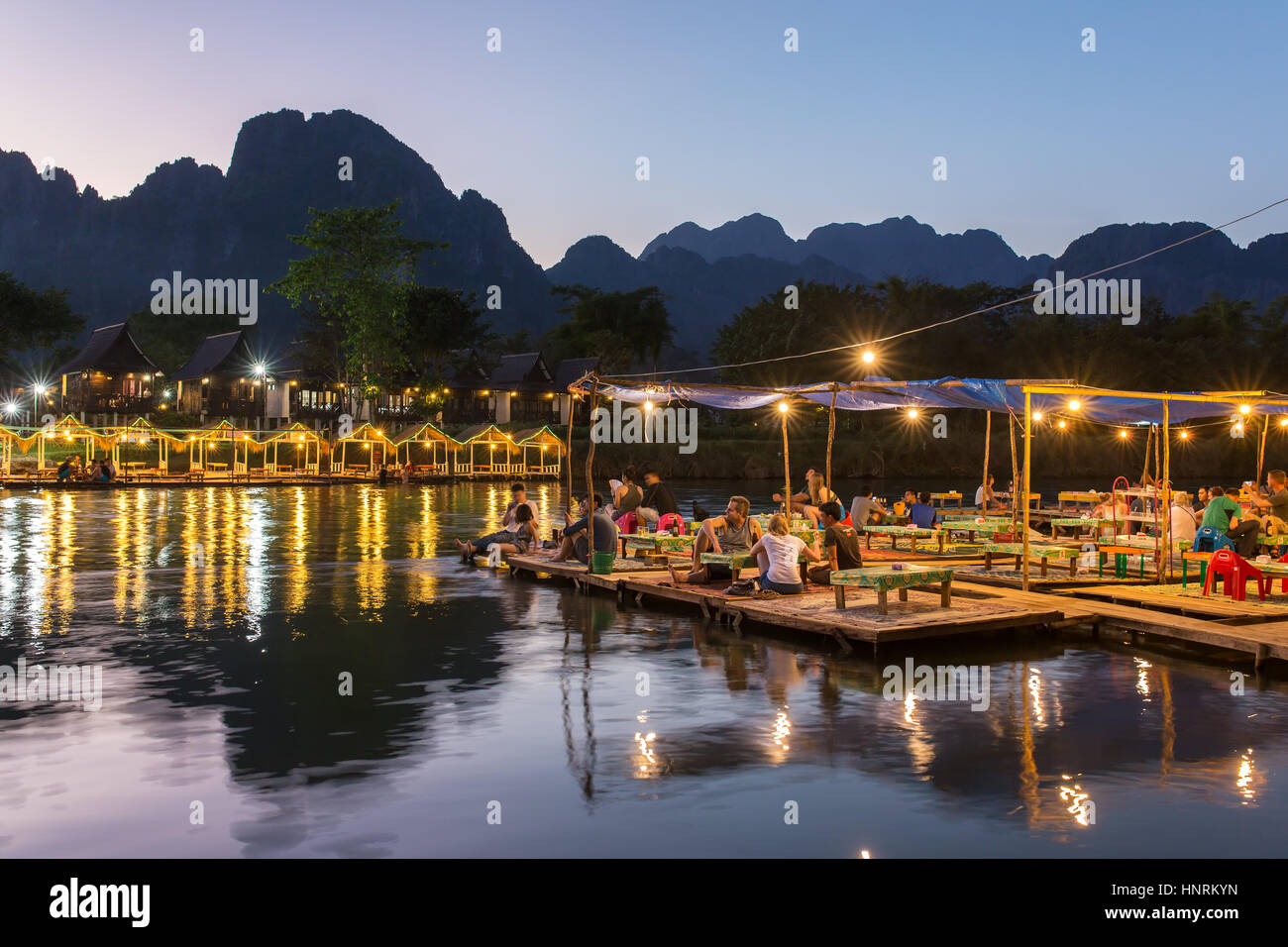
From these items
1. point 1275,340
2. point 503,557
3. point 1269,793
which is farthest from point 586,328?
point 1269,793

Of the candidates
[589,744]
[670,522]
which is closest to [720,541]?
[670,522]

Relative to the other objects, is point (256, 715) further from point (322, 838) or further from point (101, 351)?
point (101, 351)

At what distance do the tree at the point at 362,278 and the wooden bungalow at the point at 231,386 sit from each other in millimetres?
10237

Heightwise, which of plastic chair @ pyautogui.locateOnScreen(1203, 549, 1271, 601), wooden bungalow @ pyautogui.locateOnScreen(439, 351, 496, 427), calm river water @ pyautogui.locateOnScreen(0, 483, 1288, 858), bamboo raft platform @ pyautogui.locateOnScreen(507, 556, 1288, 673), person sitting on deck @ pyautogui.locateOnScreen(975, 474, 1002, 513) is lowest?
calm river water @ pyautogui.locateOnScreen(0, 483, 1288, 858)

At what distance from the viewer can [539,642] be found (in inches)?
518

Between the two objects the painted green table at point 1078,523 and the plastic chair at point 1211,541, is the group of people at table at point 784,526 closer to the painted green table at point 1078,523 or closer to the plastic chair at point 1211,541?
the plastic chair at point 1211,541

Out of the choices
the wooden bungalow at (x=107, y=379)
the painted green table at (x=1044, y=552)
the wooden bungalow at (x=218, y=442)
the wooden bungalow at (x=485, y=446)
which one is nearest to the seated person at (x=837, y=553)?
the painted green table at (x=1044, y=552)

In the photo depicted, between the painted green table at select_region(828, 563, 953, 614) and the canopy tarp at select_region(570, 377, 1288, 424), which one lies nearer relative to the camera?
the painted green table at select_region(828, 563, 953, 614)

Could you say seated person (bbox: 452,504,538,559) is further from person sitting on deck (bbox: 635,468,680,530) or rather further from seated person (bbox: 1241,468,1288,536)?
seated person (bbox: 1241,468,1288,536)

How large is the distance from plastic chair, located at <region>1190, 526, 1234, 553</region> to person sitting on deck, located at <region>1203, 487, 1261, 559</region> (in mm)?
93

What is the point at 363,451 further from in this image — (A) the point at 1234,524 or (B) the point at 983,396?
(A) the point at 1234,524

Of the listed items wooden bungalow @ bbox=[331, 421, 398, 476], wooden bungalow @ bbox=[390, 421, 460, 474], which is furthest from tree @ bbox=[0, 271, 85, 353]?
wooden bungalow @ bbox=[390, 421, 460, 474]

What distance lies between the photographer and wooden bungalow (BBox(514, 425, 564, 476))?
68.1m
